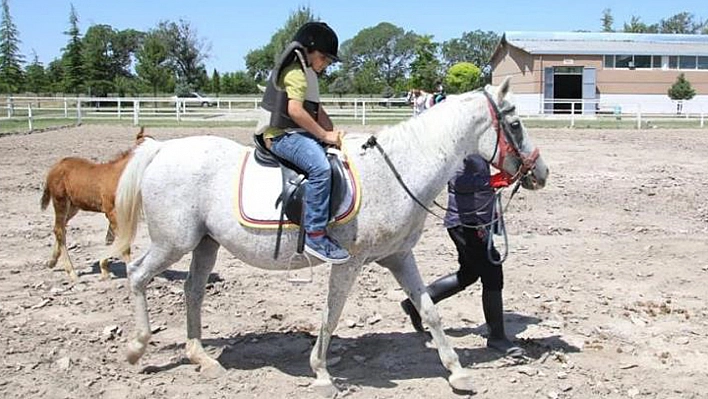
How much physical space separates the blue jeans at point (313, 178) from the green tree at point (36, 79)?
67.0 metres

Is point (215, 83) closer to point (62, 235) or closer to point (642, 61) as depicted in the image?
point (642, 61)

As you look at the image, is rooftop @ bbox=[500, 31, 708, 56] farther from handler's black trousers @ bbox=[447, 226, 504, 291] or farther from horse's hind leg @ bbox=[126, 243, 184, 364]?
horse's hind leg @ bbox=[126, 243, 184, 364]

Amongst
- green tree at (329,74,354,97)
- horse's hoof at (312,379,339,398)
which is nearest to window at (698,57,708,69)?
green tree at (329,74,354,97)

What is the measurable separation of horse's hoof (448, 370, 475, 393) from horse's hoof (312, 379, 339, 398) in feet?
2.65

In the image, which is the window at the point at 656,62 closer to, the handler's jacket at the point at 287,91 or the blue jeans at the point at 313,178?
the handler's jacket at the point at 287,91

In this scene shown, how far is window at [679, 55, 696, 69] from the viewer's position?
56.3 m

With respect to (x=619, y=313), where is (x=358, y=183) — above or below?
above

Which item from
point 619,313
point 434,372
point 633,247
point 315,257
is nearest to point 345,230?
point 315,257

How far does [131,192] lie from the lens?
5438 mm

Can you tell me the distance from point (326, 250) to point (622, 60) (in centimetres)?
5602

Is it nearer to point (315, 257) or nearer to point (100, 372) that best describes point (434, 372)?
point (315, 257)

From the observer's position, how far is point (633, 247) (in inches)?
356

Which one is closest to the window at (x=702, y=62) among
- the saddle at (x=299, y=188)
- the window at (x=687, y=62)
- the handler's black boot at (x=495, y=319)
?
the window at (x=687, y=62)

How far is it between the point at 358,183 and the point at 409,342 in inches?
70.0
